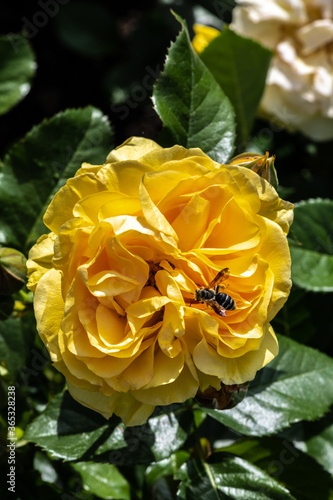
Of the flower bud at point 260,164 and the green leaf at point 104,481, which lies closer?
the flower bud at point 260,164

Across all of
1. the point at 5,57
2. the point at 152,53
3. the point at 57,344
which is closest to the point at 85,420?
the point at 57,344

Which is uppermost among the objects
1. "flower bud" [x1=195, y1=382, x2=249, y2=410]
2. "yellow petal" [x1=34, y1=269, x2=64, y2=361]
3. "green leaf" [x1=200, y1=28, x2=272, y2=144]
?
"yellow petal" [x1=34, y1=269, x2=64, y2=361]

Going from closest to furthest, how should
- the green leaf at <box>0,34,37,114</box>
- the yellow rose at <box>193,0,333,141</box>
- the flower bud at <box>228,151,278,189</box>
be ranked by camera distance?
the flower bud at <box>228,151,278,189</box>
the yellow rose at <box>193,0,333,141</box>
the green leaf at <box>0,34,37,114</box>

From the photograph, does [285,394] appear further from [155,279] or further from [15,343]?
[15,343]

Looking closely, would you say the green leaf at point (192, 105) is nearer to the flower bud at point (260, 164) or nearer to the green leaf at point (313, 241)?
the flower bud at point (260, 164)

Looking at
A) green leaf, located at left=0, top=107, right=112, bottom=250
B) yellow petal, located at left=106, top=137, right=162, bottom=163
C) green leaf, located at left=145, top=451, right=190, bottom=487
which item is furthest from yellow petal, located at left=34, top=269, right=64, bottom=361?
green leaf, located at left=145, top=451, right=190, bottom=487

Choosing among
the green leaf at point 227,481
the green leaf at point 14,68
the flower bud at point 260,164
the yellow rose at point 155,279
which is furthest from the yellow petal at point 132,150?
the green leaf at point 14,68

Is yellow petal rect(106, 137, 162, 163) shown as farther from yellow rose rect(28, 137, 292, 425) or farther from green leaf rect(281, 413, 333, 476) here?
green leaf rect(281, 413, 333, 476)
